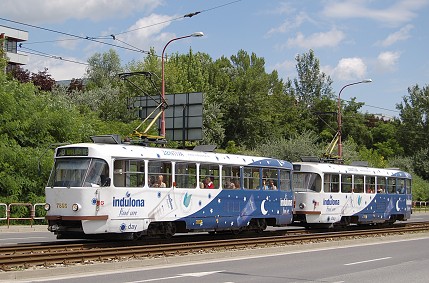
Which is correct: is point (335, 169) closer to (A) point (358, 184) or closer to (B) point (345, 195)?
(B) point (345, 195)

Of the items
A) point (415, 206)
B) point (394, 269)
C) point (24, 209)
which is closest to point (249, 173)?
point (394, 269)

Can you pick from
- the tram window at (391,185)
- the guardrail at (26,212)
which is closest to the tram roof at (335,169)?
the tram window at (391,185)

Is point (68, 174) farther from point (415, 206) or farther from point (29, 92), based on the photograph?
point (415, 206)

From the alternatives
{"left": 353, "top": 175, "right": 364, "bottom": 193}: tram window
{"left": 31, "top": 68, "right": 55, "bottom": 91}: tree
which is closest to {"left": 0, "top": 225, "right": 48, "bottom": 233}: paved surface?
{"left": 353, "top": 175, "right": 364, "bottom": 193}: tram window

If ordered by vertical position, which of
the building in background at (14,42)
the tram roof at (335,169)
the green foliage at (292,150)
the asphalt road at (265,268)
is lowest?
the asphalt road at (265,268)

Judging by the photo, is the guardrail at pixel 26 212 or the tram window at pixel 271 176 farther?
the guardrail at pixel 26 212

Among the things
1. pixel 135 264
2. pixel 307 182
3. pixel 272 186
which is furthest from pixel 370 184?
pixel 135 264

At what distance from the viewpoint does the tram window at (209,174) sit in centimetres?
2275

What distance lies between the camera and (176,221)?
71.8 ft

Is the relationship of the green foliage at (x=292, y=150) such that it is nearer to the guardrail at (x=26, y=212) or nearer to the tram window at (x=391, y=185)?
the tram window at (x=391, y=185)

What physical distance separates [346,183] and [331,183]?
1560 mm

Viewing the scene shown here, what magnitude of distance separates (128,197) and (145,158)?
1.37 meters

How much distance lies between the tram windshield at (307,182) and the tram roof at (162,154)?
3.42 m

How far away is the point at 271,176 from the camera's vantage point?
2639 centimetres
